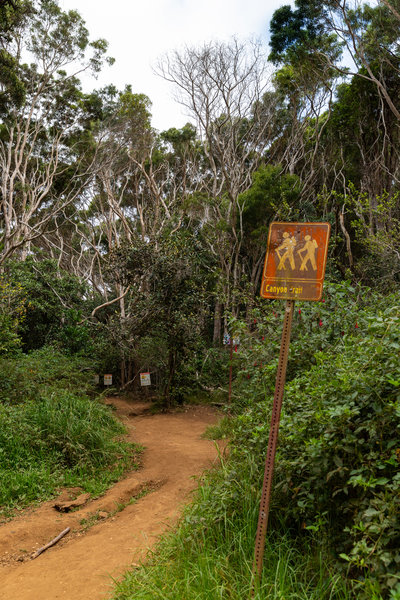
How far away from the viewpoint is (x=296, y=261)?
2.81 m

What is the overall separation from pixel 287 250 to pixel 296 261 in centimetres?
10

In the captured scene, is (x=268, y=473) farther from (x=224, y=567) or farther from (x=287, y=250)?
(x=287, y=250)

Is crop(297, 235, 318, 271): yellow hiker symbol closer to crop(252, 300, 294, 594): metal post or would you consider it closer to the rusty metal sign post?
the rusty metal sign post

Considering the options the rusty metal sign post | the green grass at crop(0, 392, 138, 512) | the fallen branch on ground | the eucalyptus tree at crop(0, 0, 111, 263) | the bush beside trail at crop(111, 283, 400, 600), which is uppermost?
the eucalyptus tree at crop(0, 0, 111, 263)

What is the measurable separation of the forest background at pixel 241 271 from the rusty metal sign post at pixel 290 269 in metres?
0.46

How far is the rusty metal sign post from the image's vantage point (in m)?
2.69

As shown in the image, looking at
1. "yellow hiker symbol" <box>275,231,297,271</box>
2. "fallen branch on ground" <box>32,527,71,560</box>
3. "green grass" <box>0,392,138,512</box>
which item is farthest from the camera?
"green grass" <box>0,392,138,512</box>

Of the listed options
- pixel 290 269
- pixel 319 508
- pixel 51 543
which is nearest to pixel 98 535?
pixel 51 543

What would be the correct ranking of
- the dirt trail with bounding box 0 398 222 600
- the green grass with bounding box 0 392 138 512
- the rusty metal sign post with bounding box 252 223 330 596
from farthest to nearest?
the green grass with bounding box 0 392 138 512 → the dirt trail with bounding box 0 398 222 600 → the rusty metal sign post with bounding box 252 223 330 596

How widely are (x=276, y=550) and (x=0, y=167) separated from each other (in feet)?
51.5

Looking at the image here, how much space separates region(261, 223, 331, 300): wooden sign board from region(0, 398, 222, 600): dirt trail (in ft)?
8.22

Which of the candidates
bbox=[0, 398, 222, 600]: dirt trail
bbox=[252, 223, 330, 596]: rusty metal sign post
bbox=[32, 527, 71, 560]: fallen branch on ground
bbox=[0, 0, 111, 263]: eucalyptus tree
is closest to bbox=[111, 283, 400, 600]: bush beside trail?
bbox=[252, 223, 330, 596]: rusty metal sign post

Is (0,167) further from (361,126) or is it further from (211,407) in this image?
(361,126)

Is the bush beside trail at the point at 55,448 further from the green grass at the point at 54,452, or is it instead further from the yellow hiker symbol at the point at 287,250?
the yellow hiker symbol at the point at 287,250
